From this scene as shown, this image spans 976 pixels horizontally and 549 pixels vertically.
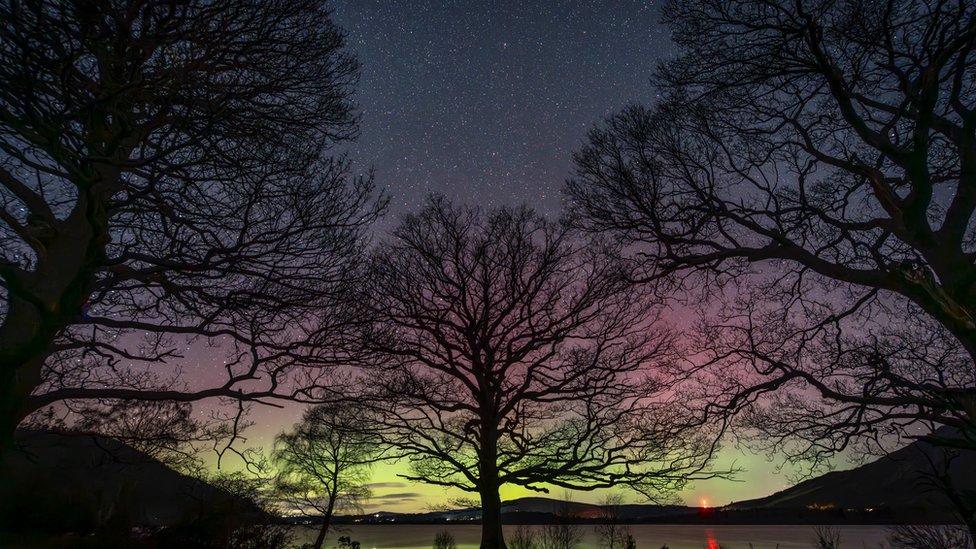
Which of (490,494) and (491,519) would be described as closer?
(491,519)

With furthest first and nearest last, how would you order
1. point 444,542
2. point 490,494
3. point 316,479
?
point 316,479
point 444,542
point 490,494

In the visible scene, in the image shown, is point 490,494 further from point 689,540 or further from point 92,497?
point 689,540

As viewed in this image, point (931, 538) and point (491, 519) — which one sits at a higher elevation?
point (491, 519)

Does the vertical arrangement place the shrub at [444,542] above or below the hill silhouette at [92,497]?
below

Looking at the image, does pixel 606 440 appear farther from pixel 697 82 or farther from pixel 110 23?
pixel 110 23

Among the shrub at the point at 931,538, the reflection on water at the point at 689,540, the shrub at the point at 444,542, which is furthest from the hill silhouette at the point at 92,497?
the shrub at the point at 931,538

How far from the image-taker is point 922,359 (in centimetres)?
919

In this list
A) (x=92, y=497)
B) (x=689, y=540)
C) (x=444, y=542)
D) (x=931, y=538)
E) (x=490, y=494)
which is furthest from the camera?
(x=689, y=540)

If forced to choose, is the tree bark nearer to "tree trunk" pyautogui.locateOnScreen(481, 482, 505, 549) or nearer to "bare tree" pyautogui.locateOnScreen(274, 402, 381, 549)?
"tree trunk" pyautogui.locateOnScreen(481, 482, 505, 549)

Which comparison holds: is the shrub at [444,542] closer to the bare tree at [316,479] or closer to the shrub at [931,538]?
the bare tree at [316,479]

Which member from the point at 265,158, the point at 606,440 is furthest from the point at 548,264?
the point at 265,158

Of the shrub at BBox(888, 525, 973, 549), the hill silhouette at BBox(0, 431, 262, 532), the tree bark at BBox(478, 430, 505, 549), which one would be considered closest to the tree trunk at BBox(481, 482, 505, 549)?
the tree bark at BBox(478, 430, 505, 549)

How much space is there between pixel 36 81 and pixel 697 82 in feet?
27.0

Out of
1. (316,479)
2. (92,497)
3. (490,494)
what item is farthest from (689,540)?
(92,497)
